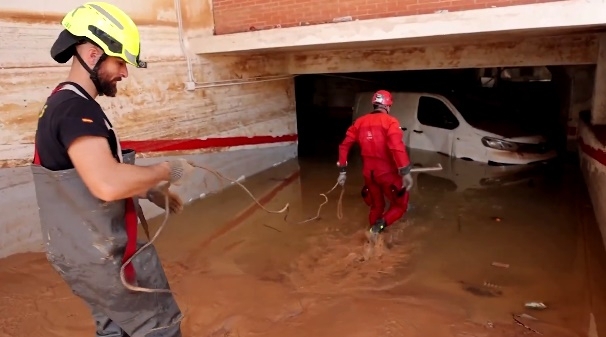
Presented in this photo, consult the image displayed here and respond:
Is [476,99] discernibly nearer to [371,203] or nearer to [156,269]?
[371,203]

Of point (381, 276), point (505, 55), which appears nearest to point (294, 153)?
point (505, 55)

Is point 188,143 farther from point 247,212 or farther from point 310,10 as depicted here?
point 310,10

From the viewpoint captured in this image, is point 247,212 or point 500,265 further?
point 247,212

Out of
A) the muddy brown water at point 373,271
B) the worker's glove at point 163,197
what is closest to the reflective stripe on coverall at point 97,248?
the worker's glove at point 163,197

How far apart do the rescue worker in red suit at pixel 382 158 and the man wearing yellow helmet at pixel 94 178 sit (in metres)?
2.97

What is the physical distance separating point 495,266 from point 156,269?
137 inches

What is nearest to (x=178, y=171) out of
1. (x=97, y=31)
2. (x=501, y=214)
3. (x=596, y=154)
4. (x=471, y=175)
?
(x=97, y=31)

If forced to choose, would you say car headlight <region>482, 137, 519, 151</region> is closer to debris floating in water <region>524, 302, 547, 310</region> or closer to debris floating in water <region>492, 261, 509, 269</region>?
debris floating in water <region>492, 261, 509, 269</region>

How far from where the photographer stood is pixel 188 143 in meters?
6.70

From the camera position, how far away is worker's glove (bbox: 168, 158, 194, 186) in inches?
85.9

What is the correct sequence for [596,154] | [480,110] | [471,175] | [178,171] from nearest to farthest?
[178,171] < [596,154] < [471,175] < [480,110]

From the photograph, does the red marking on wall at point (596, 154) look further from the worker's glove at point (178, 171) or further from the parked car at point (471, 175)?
the worker's glove at point (178, 171)

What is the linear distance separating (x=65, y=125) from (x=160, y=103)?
4678mm

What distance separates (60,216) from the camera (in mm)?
1922
